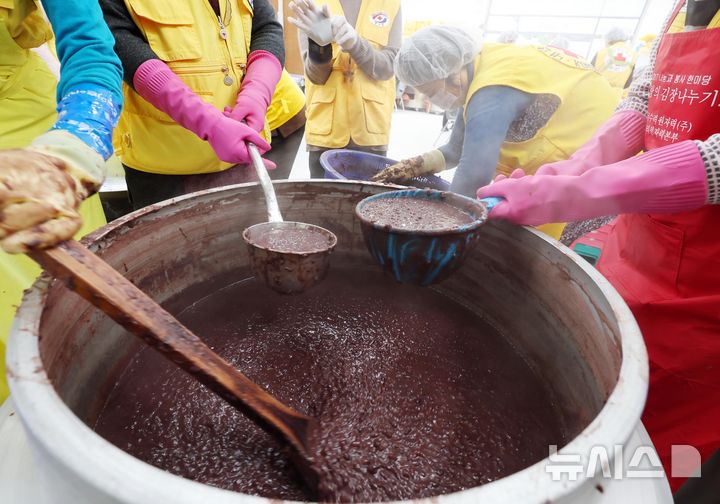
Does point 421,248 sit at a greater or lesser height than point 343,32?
lesser

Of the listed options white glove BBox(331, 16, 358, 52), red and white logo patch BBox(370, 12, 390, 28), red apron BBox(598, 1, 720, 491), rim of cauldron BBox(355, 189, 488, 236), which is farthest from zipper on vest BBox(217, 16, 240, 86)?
red apron BBox(598, 1, 720, 491)

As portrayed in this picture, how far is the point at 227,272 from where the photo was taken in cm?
137

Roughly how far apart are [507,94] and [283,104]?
4.90ft

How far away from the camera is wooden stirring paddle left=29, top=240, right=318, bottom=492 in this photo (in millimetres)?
529

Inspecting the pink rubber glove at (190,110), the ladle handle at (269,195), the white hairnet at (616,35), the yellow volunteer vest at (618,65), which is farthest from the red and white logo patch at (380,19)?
A: the white hairnet at (616,35)

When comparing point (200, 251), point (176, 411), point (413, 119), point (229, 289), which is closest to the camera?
point (176, 411)

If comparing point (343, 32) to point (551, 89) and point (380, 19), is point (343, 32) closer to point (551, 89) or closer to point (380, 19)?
point (380, 19)

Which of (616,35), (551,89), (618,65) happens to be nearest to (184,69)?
(551,89)

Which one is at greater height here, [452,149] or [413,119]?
[452,149]

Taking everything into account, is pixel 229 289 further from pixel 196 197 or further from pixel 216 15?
pixel 216 15

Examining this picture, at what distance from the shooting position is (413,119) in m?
8.05

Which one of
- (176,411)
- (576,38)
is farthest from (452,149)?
(576,38)

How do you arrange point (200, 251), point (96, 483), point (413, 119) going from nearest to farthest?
point (96, 483) < point (200, 251) < point (413, 119)

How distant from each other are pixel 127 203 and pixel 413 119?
270 inches
